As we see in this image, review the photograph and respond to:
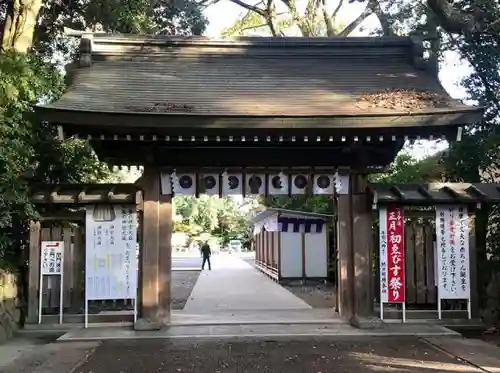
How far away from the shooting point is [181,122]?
29.3ft

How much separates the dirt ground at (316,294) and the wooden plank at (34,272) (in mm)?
6225

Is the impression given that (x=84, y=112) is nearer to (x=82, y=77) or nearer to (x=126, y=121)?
(x=126, y=121)

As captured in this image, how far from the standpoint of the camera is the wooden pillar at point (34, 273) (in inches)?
385

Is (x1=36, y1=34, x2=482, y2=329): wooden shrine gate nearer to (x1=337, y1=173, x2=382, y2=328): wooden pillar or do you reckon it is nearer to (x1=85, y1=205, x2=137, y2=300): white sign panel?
(x1=337, y1=173, x2=382, y2=328): wooden pillar

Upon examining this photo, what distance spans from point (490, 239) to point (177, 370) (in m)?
7.13

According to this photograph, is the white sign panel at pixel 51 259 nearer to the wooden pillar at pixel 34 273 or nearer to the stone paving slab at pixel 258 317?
the wooden pillar at pixel 34 273

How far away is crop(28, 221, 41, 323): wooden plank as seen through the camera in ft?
32.1

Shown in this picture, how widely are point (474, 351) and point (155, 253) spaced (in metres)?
5.47

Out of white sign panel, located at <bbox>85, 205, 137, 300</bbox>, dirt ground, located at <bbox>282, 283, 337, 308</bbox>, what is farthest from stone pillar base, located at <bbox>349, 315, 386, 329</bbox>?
white sign panel, located at <bbox>85, 205, 137, 300</bbox>

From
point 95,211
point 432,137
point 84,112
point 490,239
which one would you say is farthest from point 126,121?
point 490,239

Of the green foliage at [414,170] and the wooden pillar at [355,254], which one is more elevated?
the green foliage at [414,170]

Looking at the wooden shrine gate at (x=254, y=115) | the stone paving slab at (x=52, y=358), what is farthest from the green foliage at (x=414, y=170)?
the stone paving slab at (x=52, y=358)

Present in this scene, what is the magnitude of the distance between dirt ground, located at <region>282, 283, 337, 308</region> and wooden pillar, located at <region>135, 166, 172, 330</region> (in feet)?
13.7

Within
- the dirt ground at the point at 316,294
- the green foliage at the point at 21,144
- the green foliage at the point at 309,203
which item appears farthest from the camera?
the green foliage at the point at 309,203
